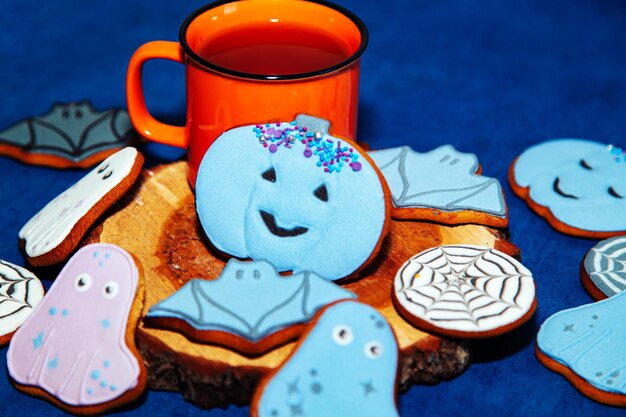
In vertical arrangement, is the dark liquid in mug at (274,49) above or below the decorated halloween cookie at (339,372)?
above

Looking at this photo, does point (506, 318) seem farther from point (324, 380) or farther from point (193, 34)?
point (193, 34)

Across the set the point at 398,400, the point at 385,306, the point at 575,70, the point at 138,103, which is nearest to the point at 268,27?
the point at 138,103

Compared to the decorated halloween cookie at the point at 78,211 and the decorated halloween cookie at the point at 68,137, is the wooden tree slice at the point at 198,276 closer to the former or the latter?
the decorated halloween cookie at the point at 78,211

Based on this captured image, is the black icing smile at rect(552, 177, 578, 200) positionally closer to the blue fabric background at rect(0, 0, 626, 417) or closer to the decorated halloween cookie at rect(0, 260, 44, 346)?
the blue fabric background at rect(0, 0, 626, 417)

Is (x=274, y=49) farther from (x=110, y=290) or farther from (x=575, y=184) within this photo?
(x=575, y=184)

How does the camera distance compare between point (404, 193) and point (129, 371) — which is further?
point (404, 193)

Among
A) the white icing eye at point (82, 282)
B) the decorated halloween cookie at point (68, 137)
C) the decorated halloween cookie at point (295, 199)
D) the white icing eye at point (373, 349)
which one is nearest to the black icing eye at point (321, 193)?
the decorated halloween cookie at point (295, 199)
